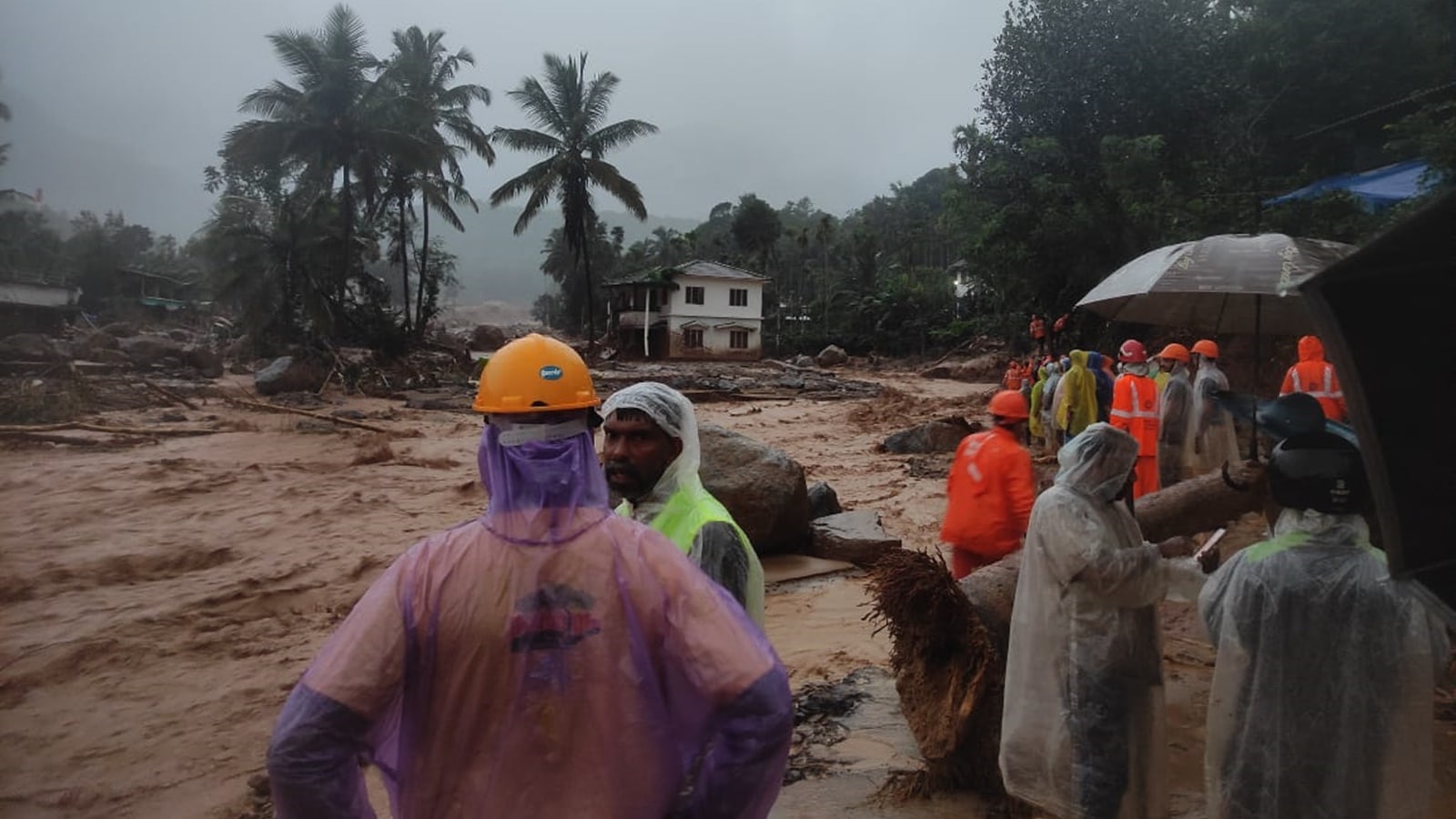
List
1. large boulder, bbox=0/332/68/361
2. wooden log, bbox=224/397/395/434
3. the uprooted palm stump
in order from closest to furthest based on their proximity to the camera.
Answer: the uprooted palm stump
wooden log, bbox=224/397/395/434
large boulder, bbox=0/332/68/361

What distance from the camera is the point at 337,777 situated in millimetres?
1246

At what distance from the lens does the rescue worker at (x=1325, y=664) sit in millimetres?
2283

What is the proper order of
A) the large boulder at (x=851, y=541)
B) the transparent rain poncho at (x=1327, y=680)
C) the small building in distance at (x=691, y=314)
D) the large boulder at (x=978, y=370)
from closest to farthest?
the transparent rain poncho at (x=1327, y=680)
the large boulder at (x=851, y=541)
the large boulder at (x=978, y=370)
the small building in distance at (x=691, y=314)

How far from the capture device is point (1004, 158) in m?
18.2

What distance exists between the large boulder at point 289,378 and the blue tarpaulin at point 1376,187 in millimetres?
20238

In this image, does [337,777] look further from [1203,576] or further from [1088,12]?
[1088,12]

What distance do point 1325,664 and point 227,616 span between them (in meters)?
6.75

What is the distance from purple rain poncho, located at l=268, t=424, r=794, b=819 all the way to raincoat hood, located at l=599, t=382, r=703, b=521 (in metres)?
1.09

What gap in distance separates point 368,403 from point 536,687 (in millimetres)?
20505

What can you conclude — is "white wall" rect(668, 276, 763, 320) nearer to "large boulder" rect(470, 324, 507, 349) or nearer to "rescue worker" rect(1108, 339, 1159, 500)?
"large boulder" rect(470, 324, 507, 349)

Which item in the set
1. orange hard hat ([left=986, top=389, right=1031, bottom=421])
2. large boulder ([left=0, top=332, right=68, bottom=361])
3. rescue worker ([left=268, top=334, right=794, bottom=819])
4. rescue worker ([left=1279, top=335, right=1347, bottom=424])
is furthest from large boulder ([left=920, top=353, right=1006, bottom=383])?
rescue worker ([left=268, top=334, right=794, bottom=819])

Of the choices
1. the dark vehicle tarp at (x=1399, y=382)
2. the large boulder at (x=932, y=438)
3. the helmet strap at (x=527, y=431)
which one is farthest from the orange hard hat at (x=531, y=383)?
the large boulder at (x=932, y=438)

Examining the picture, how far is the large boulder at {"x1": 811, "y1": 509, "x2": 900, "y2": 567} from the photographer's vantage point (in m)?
6.81

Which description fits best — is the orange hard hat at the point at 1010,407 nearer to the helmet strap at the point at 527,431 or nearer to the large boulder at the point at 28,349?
the helmet strap at the point at 527,431
